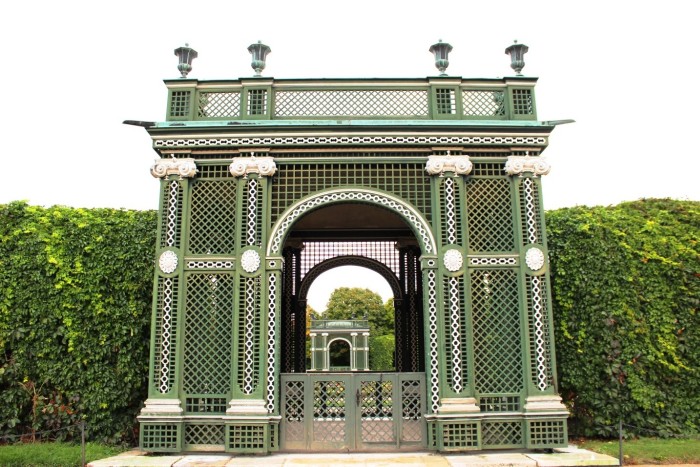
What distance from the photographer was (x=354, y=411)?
26.9 feet

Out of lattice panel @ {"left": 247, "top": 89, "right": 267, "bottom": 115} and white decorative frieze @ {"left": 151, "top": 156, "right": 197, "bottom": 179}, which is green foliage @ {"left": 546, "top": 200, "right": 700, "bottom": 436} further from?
white decorative frieze @ {"left": 151, "top": 156, "right": 197, "bottom": 179}

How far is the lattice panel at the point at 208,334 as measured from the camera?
26.6ft

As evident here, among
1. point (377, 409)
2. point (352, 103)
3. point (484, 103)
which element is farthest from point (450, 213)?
point (377, 409)

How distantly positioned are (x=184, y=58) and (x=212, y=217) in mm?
2543

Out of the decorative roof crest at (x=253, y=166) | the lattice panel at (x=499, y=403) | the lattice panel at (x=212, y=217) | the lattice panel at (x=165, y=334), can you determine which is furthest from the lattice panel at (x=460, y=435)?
the decorative roof crest at (x=253, y=166)

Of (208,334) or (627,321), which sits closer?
(208,334)

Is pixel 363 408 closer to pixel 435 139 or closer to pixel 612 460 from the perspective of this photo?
pixel 612 460

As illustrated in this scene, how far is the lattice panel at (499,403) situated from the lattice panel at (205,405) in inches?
137

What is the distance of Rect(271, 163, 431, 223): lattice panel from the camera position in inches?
336

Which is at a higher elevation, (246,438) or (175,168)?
(175,168)

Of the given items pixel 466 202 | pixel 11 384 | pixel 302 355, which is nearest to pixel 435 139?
pixel 466 202

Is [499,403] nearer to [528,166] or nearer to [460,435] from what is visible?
[460,435]

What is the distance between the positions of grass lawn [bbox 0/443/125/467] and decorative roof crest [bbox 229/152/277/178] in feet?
14.0

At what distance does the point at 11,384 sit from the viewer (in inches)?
356
